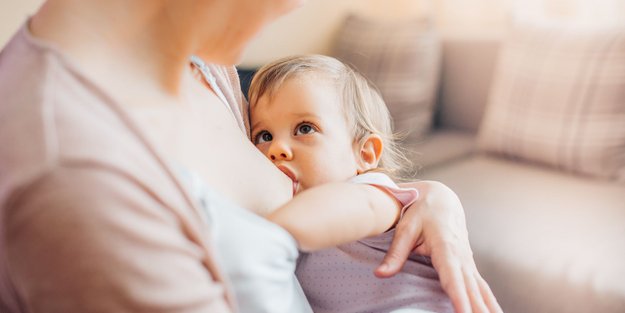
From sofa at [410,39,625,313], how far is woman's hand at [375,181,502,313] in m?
0.80

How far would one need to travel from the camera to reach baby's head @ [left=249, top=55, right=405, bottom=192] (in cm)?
105

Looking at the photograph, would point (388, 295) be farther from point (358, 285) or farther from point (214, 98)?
point (214, 98)

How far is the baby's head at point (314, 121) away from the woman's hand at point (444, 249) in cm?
17

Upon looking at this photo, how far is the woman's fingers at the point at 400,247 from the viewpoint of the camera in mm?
875

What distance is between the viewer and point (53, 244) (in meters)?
0.53

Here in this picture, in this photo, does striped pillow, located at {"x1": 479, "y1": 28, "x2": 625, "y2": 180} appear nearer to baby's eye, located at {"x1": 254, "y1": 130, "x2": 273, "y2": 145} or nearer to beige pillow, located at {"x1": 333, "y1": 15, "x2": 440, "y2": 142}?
beige pillow, located at {"x1": 333, "y1": 15, "x2": 440, "y2": 142}

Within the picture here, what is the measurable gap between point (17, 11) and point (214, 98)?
1.02 m

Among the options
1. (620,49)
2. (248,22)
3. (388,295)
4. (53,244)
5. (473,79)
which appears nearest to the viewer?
(53,244)

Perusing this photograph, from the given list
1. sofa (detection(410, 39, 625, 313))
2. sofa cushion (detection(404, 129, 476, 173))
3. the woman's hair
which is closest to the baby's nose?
the woman's hair

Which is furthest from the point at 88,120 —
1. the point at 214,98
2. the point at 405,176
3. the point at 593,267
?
the point at 593,267

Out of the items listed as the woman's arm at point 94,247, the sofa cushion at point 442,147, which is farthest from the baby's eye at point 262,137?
the sofa cushion at point 442,147

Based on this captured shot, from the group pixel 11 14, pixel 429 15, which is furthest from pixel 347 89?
pixel 429 15

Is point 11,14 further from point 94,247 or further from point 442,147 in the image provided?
point 442,147

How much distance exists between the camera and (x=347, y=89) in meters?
1.18
